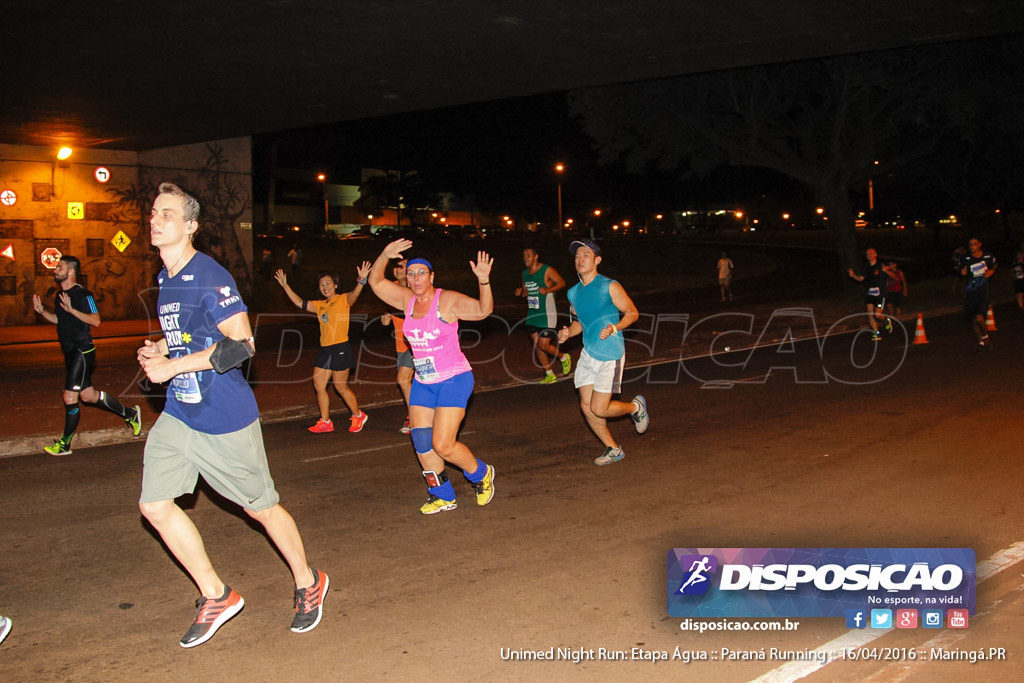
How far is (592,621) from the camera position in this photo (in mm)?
4637

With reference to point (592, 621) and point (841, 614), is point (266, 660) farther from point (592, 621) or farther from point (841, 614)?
point (841, 614)

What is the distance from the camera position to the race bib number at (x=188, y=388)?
170 inches

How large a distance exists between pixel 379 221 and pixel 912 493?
264 ft

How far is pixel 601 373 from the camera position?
313 inches

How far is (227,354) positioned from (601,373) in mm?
4311

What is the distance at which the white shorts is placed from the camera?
7.91 meters

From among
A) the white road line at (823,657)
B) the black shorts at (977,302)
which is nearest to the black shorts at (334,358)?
the white road line at (823,657)

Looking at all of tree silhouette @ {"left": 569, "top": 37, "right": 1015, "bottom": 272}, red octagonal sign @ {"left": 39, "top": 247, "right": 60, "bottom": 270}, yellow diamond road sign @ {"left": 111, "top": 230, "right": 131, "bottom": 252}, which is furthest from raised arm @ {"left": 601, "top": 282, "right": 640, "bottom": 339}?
tree silhouette @ {"left": 569, "top": 37, "right": 1015, "bottom": 272}

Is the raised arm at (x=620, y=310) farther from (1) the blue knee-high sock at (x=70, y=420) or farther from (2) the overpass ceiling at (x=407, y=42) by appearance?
(1) the blue knee-high sock at (x=70, y=420)

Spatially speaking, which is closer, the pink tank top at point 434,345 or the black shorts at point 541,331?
the pink tank top at point 434,345

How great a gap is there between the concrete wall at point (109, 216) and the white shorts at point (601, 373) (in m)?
15.7

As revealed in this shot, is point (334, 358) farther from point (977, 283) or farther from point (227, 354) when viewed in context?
point (977, 283)

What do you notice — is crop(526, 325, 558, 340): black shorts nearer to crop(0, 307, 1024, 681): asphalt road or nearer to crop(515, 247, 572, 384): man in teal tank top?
crop(515, 247, 572, 384): man in teal tank top

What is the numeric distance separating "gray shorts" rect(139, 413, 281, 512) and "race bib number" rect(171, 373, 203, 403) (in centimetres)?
17
